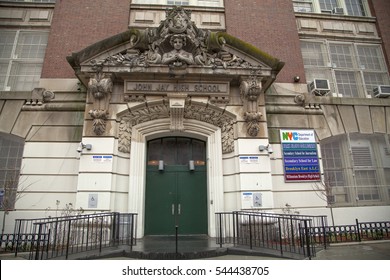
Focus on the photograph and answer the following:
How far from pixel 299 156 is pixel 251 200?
116 inches

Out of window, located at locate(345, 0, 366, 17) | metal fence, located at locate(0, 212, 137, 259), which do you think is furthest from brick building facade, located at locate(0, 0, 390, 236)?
window, located at locate(345, 0, 366, 17)

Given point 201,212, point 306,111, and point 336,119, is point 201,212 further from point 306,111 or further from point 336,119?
point 336,119

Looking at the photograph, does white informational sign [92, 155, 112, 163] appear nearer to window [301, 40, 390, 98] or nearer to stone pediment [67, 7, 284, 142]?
stone pediment [67, 7, 284, 142]

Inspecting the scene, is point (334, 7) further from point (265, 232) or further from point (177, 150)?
point (265, 232)

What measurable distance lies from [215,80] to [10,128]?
829cm

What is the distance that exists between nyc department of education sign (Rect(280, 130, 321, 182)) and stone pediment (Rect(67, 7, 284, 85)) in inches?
102

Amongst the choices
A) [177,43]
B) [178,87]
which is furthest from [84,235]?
[177,43]

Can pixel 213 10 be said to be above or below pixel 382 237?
above

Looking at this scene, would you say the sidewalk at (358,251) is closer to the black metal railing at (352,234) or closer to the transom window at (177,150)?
the black metal railing at (352,234)

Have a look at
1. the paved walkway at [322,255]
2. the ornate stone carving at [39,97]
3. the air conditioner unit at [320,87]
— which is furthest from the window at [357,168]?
the ornate stone carving at [39,97]

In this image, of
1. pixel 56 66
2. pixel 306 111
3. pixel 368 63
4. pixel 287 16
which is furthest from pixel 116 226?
pixel 368 63

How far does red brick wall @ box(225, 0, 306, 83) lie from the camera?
1189cm

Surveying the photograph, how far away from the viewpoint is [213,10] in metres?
12.5

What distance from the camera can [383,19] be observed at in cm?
1352
